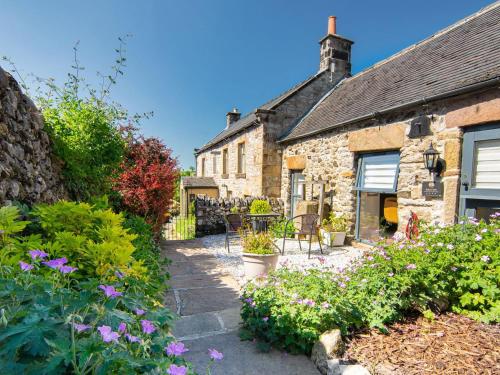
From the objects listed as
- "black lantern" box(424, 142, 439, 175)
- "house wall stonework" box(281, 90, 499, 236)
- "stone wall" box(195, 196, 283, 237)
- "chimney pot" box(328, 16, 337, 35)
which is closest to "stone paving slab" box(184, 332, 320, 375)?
"house wall stonework" box(281, 90, 499, 236)

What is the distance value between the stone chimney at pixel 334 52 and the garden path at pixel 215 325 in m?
8.82

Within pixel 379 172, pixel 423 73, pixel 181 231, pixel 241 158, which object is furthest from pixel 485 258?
pixel 181 231

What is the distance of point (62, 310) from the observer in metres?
0.98

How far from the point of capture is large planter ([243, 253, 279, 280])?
4.33 m

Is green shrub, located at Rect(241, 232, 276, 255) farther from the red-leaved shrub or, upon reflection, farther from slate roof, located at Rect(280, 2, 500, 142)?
slate roof, located at Rect(280, 2, 500, 142)

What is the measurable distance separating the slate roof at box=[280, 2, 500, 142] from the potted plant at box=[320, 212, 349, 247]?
2.43 m

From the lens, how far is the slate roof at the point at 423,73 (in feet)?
15.5

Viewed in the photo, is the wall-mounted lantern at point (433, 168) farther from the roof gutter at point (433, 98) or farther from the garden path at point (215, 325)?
the garden path at point (215, 325)

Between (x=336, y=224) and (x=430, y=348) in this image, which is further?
(x=336, y=224)

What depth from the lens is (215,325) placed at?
3074mm

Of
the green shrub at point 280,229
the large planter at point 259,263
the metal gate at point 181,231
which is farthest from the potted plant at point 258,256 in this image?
the metal gate at point 181,231

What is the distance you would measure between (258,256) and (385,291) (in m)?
1.89

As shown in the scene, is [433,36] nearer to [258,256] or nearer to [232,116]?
[258,256]

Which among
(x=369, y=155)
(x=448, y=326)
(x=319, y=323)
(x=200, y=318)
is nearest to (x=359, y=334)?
(x=319, y=323)
